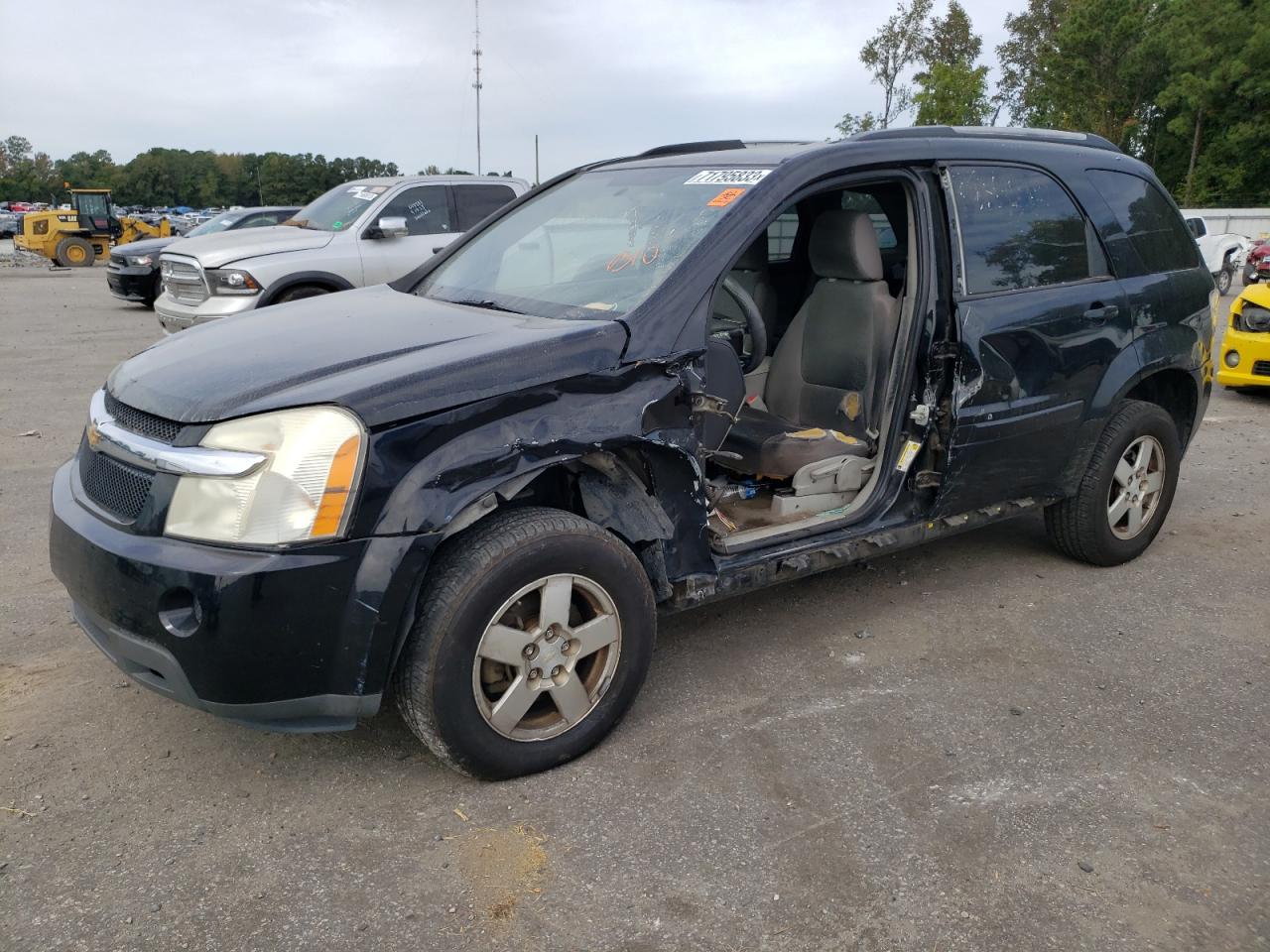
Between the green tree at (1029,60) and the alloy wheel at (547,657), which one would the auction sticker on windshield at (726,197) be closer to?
the alloy wheel at (547,657)

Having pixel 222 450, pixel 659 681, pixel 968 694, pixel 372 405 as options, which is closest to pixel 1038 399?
pixel 968 694

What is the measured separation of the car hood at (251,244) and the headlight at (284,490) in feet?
24.4

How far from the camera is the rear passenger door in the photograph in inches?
151

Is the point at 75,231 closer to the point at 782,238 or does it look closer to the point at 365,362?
the point at 782,238

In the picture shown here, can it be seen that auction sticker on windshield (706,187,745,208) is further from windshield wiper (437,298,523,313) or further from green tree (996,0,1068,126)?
green tree (996,0,1068,126)

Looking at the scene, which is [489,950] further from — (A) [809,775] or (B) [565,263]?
(B) [565,263]

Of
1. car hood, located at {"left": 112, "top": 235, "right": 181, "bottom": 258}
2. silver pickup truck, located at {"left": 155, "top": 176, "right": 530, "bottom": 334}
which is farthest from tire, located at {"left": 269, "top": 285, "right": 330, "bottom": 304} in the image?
car hood, located at {"left": 112, "top": 235, "right": 181, "bottom": 258}

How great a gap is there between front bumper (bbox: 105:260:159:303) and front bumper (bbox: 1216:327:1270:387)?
14.8m

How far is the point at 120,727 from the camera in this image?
3.22m

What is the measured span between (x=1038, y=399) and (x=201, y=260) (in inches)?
310

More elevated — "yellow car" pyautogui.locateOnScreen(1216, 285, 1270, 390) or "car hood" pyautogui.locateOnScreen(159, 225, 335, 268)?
"car hood" pyautogui.locateOnScreen(159, 225, 335, 268)

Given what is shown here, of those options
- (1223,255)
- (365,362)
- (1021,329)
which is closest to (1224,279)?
(1223,255)

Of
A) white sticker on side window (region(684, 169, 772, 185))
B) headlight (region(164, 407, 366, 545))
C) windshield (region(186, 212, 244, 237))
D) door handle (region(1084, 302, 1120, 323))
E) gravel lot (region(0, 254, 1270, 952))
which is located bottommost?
gravel lot (region(0, 254, 1270, 952))

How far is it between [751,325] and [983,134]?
4.04ft
